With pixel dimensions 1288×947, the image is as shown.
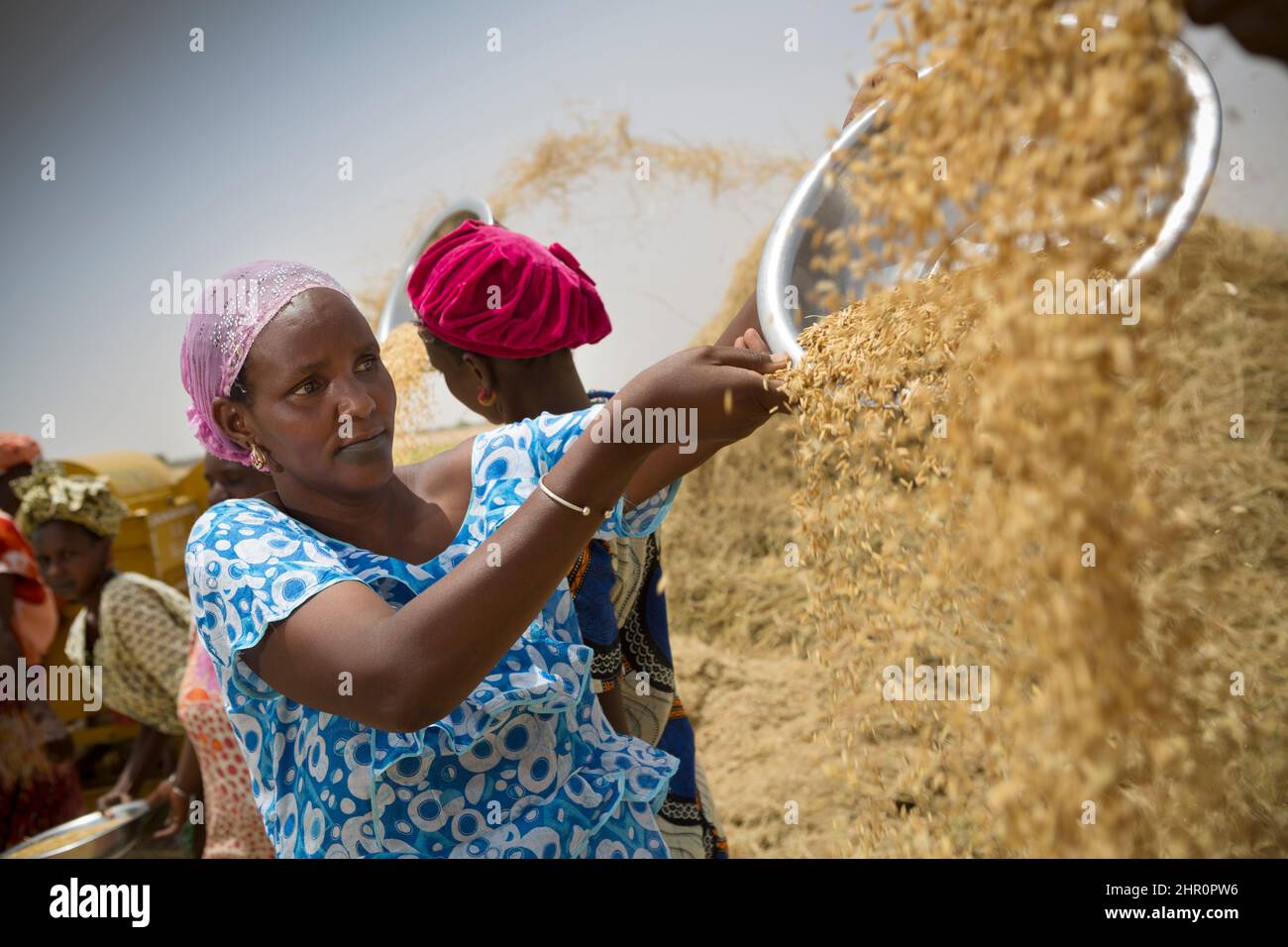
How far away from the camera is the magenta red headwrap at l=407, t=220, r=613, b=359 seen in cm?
197

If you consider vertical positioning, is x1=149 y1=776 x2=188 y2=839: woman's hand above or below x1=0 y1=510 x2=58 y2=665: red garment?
below

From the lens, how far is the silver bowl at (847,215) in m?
1.36

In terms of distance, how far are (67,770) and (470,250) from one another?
2.65 meters

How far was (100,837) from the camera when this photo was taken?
10.7 ft

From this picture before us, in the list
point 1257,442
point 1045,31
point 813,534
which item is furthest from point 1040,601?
point 1257,442

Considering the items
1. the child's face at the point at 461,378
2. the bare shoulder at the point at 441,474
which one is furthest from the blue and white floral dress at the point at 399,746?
the child's face at the point at 461,378

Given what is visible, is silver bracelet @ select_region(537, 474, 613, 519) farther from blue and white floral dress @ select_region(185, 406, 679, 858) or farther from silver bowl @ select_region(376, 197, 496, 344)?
silver bowl @ select_region(376, 197, 496, 344)

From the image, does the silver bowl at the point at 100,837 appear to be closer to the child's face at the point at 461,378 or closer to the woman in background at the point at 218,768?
the woman in background at the point at 218,768

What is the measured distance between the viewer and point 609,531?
165cm

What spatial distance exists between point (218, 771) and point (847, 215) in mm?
2294

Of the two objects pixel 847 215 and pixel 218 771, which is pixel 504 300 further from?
pixel 218 771

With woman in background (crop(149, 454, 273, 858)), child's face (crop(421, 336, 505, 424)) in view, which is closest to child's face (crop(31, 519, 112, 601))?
woman in background (crop(149, 454, 273, 858))

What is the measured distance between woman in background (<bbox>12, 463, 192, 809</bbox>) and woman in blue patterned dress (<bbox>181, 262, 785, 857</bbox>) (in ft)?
8.23
